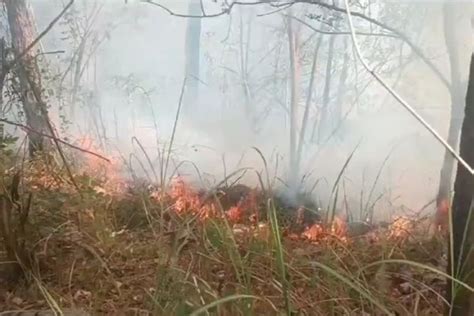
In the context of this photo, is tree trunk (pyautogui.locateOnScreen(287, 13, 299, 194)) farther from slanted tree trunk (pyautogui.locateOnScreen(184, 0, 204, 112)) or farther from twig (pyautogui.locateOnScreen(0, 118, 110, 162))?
twig (pyautogui.locateOnScreen(0, 118, 110, 162))

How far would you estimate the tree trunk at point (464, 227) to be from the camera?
798 mm

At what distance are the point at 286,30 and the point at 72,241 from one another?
50 centimetres

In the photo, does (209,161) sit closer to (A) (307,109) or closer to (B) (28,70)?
(A) (307,109)

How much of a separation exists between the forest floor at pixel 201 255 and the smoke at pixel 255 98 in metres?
0.07

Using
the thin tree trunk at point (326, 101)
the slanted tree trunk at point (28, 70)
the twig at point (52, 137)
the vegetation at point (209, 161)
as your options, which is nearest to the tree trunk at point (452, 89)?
the vegetation at point (209, 161)

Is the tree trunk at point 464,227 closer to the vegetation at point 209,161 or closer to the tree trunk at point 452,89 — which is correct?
the vegetation at point 209,161

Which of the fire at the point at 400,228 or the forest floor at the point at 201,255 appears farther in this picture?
the fire at the point at 400,228

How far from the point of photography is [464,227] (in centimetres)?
82

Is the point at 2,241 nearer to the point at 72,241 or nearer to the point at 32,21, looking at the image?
the point at 72,241

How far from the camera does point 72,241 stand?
1097mm

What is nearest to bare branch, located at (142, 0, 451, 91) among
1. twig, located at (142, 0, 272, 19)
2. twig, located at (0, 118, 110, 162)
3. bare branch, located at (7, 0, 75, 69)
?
twig, located at (142, 0, 272, 19)

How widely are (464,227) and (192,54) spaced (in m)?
0.60

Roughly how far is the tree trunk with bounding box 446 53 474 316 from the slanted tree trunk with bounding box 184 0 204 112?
0.54m

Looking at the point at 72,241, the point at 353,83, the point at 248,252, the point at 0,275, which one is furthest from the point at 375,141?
the point at 0,275
